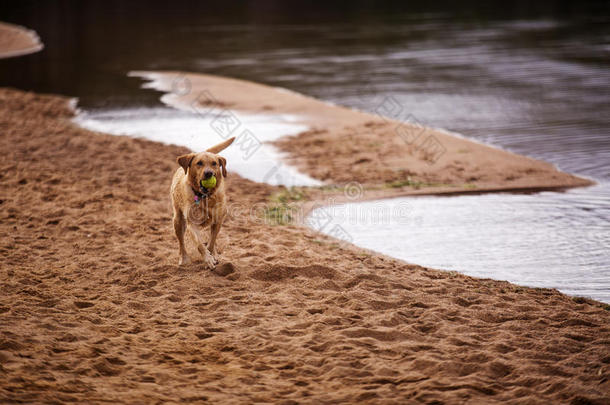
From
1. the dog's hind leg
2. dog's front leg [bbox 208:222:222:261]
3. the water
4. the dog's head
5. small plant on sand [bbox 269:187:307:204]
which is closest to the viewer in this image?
the dog's head

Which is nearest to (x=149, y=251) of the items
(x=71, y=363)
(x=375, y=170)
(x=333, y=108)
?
(x=71, y=363)

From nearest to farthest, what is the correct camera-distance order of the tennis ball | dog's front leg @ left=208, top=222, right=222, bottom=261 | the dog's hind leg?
the tennis ball → dog's front leg @ left=208, top=222, right=222, bottom=261 → the dog's hind leg

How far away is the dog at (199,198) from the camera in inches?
275

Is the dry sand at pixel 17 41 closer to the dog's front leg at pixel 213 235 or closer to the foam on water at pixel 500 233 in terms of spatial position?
the foam on water at pixel 500 233

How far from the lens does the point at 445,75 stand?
21469 millimetres

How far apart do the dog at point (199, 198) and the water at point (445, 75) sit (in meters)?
2.49

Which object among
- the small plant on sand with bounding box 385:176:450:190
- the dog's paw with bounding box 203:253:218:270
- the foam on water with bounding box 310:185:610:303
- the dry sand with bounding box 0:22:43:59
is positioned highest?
the dry sand with bounding box 0:22:43:59

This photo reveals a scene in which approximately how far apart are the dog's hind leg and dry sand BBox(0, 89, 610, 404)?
0.16 meters

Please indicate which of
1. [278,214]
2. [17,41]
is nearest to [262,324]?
[278,214]

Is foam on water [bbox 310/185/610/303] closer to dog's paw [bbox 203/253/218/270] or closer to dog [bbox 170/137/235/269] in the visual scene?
dog's paw [bbox 203/253/218/270]

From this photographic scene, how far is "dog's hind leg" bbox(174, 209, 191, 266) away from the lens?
7.55 meters

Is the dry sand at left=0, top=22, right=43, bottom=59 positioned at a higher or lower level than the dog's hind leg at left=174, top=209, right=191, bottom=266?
higher

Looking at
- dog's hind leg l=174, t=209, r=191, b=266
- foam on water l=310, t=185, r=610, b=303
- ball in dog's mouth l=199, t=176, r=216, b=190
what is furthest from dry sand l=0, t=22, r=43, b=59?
ball in dog's mouth l=199, t=176, r=216, b=190

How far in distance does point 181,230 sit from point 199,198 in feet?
2.20
